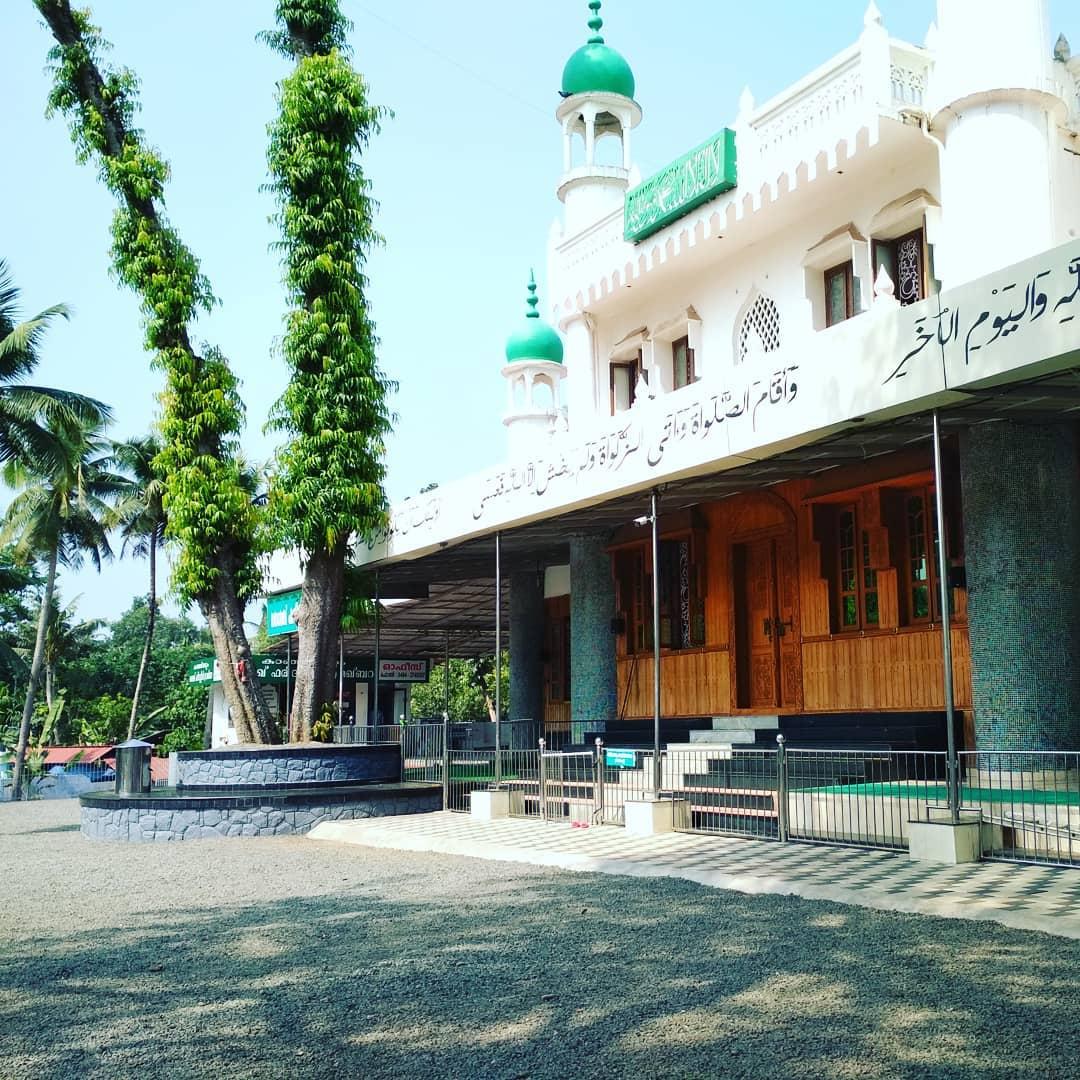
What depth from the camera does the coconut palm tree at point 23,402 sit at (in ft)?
59.4

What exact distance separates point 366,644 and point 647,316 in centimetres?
1489

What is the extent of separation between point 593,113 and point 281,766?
12.1m

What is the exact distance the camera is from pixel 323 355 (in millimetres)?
17438

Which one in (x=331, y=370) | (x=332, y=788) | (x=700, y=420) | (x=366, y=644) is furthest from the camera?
(x=366, y=644)

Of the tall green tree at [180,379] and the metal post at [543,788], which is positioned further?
the tall green tree at [180,379]

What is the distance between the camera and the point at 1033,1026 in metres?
4.61

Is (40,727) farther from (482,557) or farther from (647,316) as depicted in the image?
(647,316)

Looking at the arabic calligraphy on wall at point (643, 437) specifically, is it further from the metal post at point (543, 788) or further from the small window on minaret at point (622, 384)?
the small window on minaret at point (622, 384)

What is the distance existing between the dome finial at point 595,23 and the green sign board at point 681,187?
433 centimetres

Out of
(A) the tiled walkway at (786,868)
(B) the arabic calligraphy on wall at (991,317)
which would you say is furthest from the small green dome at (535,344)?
(B) the arabic calligraphy on wall at (991,317)

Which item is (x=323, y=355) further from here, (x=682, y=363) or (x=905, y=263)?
(x=905, y=263)

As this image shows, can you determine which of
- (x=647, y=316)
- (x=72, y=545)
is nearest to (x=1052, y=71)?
(x=647, y=316)

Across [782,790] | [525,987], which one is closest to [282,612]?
[782,790]

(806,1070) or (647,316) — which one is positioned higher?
(647,316)
